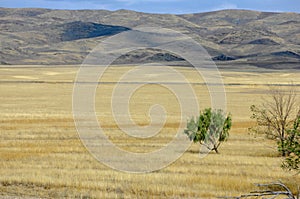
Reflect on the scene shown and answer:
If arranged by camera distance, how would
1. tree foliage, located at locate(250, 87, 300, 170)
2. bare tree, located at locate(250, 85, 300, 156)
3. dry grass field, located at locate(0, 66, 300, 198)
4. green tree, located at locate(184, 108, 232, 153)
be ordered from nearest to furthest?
dry grass field, located at locate(0, 66, 300, 198) → tree foliage, located at locate(250, 87, 300, 170) → bare tree, located at locate(250, 85, 300, 156) → green tree, located at locate(184, 108, 232, 153)

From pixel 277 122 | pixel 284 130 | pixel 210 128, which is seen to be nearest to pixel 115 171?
pixel 210 128

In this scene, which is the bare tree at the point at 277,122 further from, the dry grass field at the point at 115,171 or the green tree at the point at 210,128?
the green tree at the point at 210,128

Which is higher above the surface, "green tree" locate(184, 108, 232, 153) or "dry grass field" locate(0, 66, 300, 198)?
"green tree" locate(184, 108, 232, 153)

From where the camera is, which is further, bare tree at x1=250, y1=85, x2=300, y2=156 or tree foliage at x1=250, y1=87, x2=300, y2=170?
bare tree at x1=250, y1=85, x2=300, y2=156

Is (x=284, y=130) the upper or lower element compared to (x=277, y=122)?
lower

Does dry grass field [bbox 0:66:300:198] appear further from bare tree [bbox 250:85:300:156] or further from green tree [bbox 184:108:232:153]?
bare tree [bbox 250:85:300:156]

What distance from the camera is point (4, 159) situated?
76.6ft

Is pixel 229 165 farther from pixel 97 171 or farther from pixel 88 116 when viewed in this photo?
pixel 88 116

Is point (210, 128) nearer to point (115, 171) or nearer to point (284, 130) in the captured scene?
point (284, 130)

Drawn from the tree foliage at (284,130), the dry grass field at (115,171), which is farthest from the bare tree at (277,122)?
the dry grass field at (115,171)

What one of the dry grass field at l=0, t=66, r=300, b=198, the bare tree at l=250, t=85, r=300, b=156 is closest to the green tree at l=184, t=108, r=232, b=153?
the dry grass field at l=0, t=66, r=300, b=198

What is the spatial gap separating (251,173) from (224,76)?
117397mm

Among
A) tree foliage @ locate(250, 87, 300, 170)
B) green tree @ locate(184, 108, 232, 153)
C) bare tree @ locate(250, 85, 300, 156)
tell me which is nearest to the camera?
tree foliage @ locate(250, 87, 300, 170)

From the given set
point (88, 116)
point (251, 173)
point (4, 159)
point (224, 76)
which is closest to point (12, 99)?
point (88, 116)
